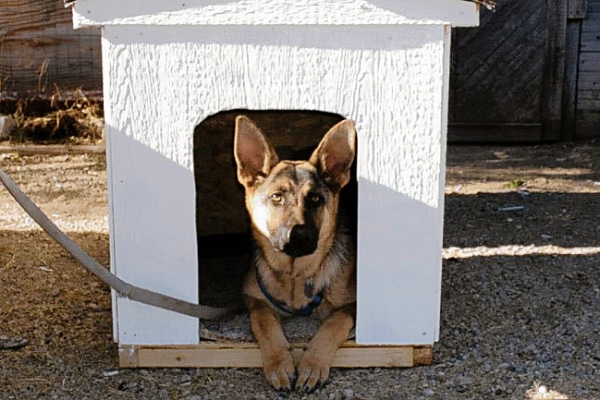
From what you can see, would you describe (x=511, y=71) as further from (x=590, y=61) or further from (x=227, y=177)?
(x=227, y=177)

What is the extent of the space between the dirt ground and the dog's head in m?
0.60

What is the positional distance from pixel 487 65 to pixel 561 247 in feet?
13.4

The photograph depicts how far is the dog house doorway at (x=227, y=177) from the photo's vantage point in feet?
17.0

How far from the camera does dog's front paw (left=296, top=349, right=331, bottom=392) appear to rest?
365cm

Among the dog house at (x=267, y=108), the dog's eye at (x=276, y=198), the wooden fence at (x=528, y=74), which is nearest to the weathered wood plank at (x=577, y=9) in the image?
the wooden fence at (x=528, y=74)

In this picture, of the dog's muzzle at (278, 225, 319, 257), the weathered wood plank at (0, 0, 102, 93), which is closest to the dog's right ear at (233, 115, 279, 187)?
the dog's muzzle at (278, 225, 319, 257)

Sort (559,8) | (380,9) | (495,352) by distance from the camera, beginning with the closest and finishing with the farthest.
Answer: (380,9) < (495,352) < (559,8)

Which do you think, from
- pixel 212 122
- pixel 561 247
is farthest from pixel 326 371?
pixel 561 247

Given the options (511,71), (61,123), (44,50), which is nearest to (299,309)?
(44,50)

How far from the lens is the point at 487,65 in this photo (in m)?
9.35

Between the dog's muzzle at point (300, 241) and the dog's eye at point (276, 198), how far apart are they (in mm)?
175

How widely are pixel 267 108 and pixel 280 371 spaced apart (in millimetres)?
1026

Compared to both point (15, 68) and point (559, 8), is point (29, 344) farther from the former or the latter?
point (559, 8)

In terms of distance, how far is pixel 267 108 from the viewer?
3.68 meters
